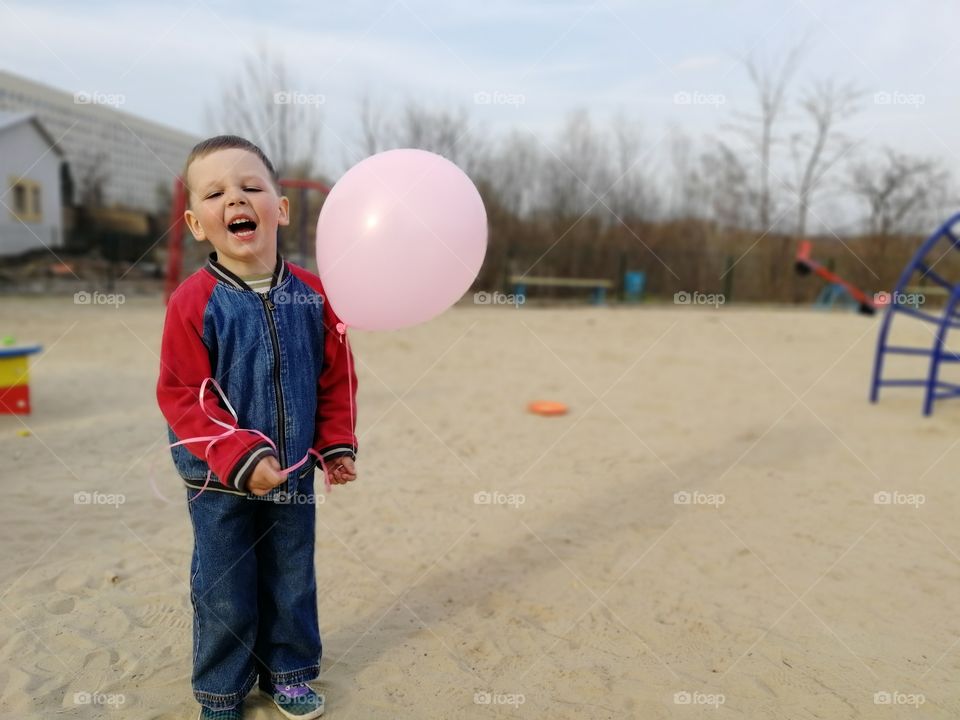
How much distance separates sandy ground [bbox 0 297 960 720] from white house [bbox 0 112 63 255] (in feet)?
48.3

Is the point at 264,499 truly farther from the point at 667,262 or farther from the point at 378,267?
the point at 667,262

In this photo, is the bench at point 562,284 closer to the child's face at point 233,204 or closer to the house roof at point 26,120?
the house roof at point 26,120

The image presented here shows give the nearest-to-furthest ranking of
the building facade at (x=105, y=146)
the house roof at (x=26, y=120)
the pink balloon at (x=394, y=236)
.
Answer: the pink balloon at (x=394, y=236) → the house roof at (x=26, y=120) → the building facade at (x=105, y=146)

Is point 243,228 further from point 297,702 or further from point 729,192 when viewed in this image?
point 729,192

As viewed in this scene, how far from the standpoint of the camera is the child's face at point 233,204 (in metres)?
1.99

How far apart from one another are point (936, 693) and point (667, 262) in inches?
778

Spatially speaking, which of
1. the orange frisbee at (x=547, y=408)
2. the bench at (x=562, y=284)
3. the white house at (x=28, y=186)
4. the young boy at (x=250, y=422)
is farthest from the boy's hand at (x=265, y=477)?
the white house at (x=28, y=186)

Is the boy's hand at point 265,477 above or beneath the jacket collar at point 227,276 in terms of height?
beneath

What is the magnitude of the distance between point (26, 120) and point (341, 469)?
23778 millimetres

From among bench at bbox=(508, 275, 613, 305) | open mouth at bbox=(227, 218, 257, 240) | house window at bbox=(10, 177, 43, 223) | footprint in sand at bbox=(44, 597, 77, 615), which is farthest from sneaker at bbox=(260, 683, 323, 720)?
house window at bbox=(10, 177, 43, 223)

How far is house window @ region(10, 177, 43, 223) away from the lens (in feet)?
66.4

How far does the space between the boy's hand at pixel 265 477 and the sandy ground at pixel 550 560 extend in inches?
33.3

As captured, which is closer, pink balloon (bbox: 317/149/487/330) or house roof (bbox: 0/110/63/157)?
pink balloon (bbox: 317/149/487/330)

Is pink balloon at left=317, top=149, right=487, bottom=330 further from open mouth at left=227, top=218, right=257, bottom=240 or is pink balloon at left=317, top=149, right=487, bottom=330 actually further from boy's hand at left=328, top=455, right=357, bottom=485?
boy's hand at left=328, top=455, right=357, bottom=485
